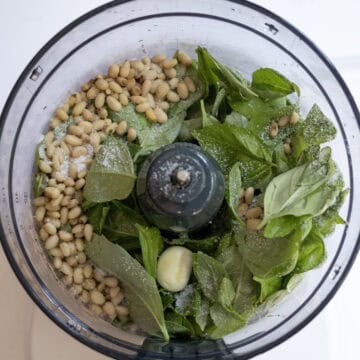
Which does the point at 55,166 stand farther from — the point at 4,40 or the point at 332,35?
the point at 332,35

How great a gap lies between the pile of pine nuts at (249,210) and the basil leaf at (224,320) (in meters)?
0.08

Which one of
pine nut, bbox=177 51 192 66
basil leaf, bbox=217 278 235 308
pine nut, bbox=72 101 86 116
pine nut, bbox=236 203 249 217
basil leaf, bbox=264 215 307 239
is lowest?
basil leaf, bbox=217 278 235 308

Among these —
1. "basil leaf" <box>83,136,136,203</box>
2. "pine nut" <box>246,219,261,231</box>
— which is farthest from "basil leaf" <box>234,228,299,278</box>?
"basil leaf" <box>83,136,136,203</box>

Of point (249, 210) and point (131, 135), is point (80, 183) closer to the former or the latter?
point (131, 135)

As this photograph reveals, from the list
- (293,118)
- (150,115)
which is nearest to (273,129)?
(293,118)

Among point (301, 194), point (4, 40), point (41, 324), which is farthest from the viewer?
point (4, 40)

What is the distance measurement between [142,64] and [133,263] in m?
0.22

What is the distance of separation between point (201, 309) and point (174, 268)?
0.05 m

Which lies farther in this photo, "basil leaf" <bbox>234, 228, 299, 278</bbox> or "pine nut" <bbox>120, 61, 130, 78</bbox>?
"pine nut" <bbox>120, 61, 130, 78</bbox>

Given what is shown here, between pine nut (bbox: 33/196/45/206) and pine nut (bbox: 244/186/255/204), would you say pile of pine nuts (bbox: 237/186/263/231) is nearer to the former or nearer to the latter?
pine nut (bbox: 244/186/255/204)

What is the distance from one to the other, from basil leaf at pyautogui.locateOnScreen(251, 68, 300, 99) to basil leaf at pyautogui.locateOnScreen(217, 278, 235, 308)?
0.19 m

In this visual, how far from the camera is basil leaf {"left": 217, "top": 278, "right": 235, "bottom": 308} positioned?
635 mm

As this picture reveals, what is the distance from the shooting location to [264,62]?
75 centimetres

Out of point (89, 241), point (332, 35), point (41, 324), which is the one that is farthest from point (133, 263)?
point (332, 35)
